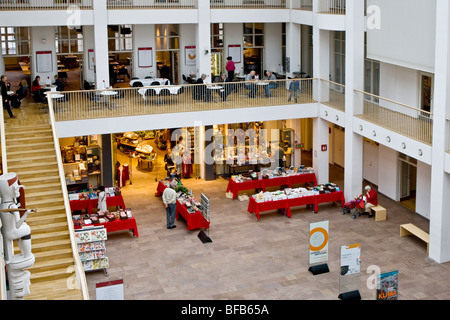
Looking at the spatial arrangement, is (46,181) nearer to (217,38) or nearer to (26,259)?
(26,259)

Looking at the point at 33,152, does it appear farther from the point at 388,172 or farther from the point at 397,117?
the point at 388,172

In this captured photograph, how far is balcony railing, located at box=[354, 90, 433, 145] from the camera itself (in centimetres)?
2119

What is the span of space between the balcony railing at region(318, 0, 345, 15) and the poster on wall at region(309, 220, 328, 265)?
9.53 m

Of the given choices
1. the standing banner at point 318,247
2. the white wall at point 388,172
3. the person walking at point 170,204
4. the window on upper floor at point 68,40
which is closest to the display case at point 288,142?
the white wall at point 388,172

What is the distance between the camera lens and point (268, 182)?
26141 mm

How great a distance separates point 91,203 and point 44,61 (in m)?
7.24

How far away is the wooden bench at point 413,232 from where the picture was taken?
20.8 metres

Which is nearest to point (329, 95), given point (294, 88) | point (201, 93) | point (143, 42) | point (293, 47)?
point (294, 88)

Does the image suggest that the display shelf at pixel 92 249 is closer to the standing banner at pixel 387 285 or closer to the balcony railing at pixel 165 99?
the balcony railing at pixel 165 99

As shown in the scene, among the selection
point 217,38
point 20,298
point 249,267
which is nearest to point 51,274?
point 20,298

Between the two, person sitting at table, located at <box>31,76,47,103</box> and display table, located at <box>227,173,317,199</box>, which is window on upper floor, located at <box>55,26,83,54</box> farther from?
display table, located at <box>227,173,317,199</box>

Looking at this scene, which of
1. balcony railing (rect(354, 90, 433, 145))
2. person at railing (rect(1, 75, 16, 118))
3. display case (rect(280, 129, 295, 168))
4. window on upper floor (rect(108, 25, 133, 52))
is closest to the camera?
balcony railing (rect(354, 90, 433, 145))

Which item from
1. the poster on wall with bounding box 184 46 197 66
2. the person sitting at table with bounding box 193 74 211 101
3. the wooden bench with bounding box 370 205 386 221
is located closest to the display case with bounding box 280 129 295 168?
the person sitting at table with bounding box 193 74 211 101

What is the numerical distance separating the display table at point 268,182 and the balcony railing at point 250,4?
7.10 metres
